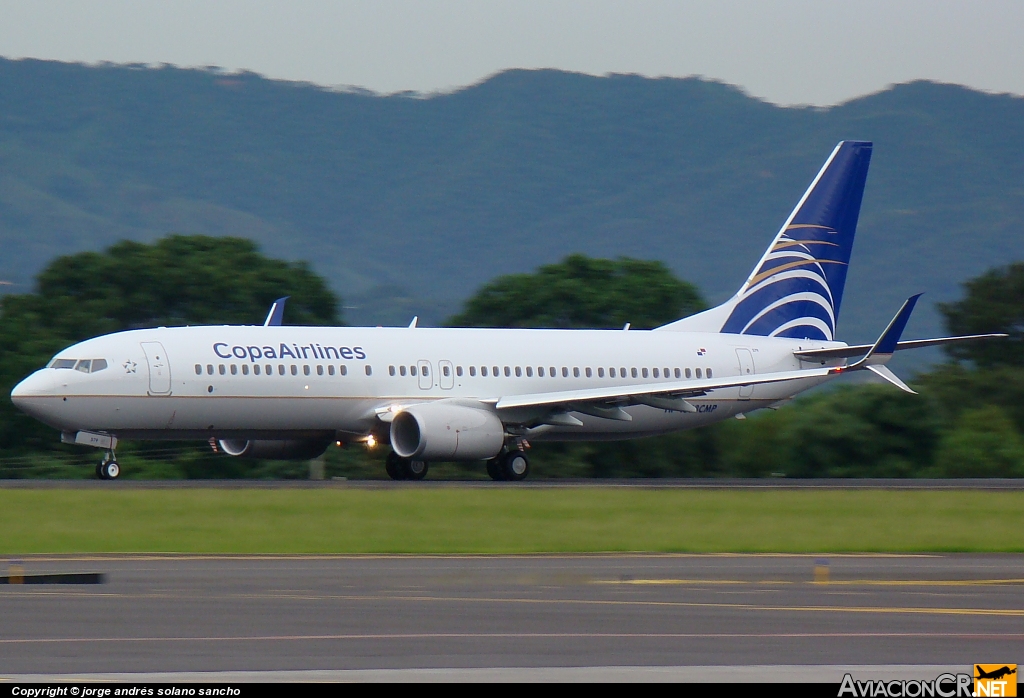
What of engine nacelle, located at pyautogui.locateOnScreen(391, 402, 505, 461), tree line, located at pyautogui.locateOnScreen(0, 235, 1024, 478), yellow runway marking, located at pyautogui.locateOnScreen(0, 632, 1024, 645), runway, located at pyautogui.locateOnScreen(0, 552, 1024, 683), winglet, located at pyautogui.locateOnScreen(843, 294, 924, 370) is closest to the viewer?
runway, located at pyautogui.locateOnScreen(0, 552, 1024, 683)

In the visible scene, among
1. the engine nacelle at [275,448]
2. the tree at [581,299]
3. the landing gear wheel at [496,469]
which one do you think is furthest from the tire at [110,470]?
the tree at [581,299]

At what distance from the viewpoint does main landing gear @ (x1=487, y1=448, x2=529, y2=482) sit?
37062 millimetres

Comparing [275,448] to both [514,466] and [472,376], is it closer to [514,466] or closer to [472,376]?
[472,376]

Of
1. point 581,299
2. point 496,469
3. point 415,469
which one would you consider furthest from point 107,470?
point 581,299

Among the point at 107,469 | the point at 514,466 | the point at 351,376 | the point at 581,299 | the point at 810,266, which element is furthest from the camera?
the point at 581,299

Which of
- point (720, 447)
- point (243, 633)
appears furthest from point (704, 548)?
point (720, 447)

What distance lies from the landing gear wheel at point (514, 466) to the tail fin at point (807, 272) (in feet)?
24.5

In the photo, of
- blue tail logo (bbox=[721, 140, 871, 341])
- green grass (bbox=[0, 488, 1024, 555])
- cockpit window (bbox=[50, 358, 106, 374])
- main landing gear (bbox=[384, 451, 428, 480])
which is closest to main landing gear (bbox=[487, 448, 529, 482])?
main landing gear (bbox=[384, 451, 428, 480])

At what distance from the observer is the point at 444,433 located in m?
34.8

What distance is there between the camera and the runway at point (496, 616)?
413 inches

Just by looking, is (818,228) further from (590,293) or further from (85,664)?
(85,664)

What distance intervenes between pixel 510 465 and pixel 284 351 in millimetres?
6117

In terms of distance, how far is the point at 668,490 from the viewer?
3086cm

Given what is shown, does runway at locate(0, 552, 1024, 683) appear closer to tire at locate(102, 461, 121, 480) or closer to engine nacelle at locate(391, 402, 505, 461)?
tire at locate(102, 461, 121, 480)
